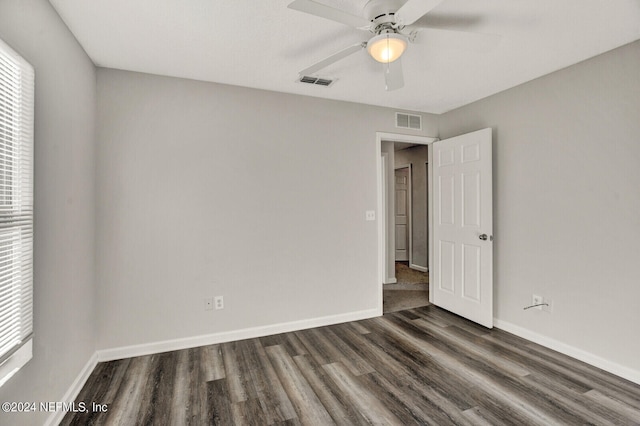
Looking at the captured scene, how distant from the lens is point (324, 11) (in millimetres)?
1468

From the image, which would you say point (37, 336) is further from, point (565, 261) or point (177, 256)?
point (565, 261)

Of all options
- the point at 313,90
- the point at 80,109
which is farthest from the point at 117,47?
the point at 313,90

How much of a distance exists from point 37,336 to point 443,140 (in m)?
3.81

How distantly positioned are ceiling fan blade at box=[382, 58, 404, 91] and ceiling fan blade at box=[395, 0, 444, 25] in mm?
215

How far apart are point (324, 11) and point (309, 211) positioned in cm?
200

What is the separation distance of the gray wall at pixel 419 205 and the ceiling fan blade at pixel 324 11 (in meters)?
4.54

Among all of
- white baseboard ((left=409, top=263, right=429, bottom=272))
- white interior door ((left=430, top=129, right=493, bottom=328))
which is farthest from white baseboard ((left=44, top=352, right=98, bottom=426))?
white baseboard ((left=409, top=263, right=429, bottom=272))

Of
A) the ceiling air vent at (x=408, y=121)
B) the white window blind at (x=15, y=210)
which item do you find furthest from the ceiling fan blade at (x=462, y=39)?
the white window blind at (x=15, y=210)

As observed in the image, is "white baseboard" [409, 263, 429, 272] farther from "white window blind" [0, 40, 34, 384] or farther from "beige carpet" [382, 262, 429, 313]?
"white window blind" [0, 40, 34, 384]

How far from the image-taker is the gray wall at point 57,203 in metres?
Result: 1.52

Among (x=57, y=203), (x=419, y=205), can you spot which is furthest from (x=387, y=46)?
(x=419, y=205)

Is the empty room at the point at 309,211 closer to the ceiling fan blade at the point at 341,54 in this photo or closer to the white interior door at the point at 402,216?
the ceiling fan blade at the point at 341,54

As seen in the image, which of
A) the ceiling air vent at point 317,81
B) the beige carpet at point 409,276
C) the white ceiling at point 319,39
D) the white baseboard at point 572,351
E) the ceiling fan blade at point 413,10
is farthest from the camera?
the beige carpet at point 409,276

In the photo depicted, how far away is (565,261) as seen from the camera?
2645 millimetres
